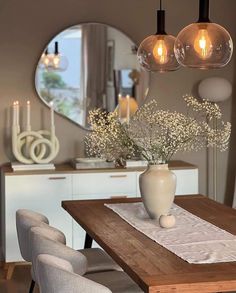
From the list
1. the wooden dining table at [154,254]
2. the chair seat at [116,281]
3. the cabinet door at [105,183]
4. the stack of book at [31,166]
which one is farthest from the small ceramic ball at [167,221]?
the stack of book at [31,166]

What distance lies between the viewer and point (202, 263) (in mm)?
2604

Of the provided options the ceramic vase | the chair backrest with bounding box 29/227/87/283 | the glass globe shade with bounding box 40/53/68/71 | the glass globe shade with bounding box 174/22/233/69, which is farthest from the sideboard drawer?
the glass globe shade with bounding box 174/22/233/69

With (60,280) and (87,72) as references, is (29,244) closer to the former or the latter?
(60,280)

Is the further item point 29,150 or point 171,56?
point 29,150

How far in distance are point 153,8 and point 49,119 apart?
4.47 feet

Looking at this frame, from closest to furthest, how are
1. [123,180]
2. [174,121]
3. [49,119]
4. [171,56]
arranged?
[174,121]
[171,56]
[123,180]
[49,119]

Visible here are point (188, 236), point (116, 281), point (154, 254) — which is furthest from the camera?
point (116, 281)

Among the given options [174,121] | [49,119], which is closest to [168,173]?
[174,121]

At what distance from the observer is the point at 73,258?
2.93m

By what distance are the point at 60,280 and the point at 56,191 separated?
267 centimetres

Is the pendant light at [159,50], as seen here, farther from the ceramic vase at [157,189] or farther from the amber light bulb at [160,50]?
the ceramic vase at [157,189]

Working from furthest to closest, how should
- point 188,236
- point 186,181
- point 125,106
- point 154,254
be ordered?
point 125,106
point 186,181
point 188,236
point 154,254

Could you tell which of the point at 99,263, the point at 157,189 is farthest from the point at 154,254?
the point at 99,263

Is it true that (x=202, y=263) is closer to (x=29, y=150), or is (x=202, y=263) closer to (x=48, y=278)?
(x=48, y=278)
